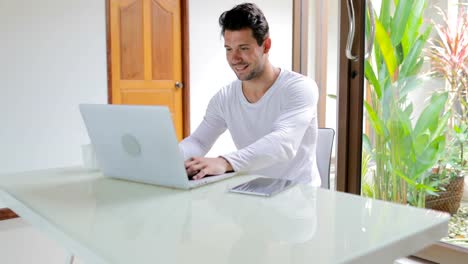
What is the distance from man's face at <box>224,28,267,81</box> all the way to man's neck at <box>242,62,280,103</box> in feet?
0.11

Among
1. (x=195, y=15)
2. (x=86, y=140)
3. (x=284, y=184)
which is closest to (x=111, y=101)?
(x=86, y=140)

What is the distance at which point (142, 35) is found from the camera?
13.6 ft

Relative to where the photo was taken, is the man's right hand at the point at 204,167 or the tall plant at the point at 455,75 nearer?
the man's right hand at the point at 204,167

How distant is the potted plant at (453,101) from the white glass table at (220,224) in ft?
4.52

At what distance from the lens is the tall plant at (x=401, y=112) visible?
232 centimetres

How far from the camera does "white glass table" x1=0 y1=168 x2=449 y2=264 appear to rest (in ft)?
2.30

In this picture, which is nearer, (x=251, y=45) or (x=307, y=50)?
(x=251, y=45)

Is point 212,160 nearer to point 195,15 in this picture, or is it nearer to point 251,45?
point 251,45

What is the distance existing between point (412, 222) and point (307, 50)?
2215 mm

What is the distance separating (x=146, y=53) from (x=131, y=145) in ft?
10.2

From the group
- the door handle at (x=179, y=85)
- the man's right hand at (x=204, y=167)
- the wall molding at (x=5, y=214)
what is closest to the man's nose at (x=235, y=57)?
the man's right hand at (x=204, y=167)

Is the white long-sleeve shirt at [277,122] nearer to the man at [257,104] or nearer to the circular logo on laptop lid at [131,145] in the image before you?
the man at [257,104]

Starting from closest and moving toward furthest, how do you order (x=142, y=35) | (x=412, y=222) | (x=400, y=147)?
(x=412, y=222), (x=400, y=147), (x=142, y=35)

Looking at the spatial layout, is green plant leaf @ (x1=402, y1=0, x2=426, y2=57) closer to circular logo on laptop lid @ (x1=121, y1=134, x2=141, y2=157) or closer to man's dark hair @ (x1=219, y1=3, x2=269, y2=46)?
man's dark hair @ (x1=219, y1=3, x2=269, y2=46)
